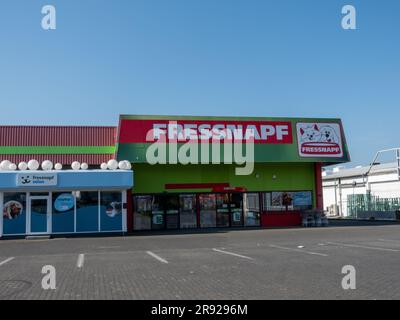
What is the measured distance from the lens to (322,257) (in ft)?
45.5

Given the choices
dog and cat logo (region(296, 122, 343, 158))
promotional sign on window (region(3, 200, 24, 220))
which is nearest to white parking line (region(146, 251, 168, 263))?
promotional sign on window (region(3, 200, 24, 220))

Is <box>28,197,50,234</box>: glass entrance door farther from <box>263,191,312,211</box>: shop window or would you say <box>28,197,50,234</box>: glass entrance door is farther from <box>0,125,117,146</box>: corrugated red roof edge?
<box>263,191,312,211</box>: shop window

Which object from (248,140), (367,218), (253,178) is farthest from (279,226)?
(367,218)

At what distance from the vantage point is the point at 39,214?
2506 cm

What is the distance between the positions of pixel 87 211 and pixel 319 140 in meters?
13.7

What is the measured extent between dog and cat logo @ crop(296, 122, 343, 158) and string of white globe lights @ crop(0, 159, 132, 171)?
10.2 meters

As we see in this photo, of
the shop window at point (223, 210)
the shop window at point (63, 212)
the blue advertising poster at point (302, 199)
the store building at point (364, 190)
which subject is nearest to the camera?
the shop window at point (63, 212)

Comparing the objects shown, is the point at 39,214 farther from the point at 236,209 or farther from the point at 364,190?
the point at 364,190

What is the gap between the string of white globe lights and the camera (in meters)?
24.3

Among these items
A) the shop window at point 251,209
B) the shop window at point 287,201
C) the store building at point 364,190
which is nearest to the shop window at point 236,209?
the shop window at point 251,209

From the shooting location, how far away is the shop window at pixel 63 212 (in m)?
25.2

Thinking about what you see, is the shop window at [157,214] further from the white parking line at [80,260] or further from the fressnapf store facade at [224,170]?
the white parking line at [80,260]

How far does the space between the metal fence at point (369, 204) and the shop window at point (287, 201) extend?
434 inches
